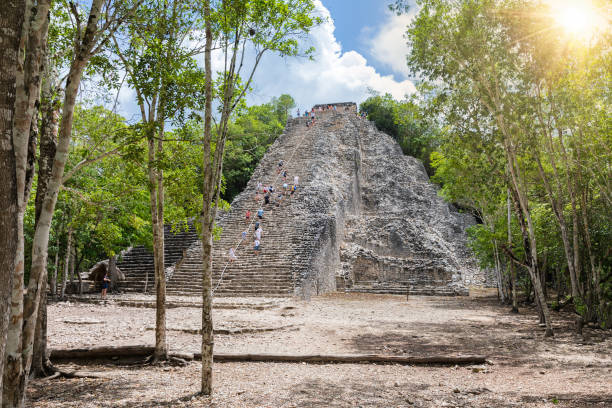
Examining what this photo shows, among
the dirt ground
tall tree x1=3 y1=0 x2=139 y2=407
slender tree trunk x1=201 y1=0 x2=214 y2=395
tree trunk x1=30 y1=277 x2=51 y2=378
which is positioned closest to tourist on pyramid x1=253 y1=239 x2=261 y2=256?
the dirt ground

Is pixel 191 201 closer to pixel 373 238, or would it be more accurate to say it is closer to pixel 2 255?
pixel 2 255

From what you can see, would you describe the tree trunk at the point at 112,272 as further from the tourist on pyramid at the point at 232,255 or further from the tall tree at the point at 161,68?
the tall tree at the point at 161,68

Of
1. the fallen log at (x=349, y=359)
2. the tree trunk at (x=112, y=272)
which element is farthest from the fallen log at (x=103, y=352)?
the tree trunk at (x=112, y=272)

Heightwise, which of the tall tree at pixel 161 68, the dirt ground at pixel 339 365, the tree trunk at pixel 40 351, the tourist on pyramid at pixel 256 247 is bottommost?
the dirt ground at pixel 339 365

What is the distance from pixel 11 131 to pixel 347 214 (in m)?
25.5

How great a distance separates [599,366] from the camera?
21.9 ft

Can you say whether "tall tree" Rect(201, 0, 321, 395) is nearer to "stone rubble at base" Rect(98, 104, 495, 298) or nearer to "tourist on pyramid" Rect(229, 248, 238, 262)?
"stone rubble at base" Rect(98, 104, 495, 298)

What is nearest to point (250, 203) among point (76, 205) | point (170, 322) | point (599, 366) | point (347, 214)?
point (347, 214)

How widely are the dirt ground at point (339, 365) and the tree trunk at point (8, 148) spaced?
2.76 metres

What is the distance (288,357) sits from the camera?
712 cm

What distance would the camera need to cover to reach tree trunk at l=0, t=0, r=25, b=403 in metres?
2.63

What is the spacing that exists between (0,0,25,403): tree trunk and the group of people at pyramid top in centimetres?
1620

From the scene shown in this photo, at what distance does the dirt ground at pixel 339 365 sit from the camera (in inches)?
198

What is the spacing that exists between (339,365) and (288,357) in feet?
2.91
